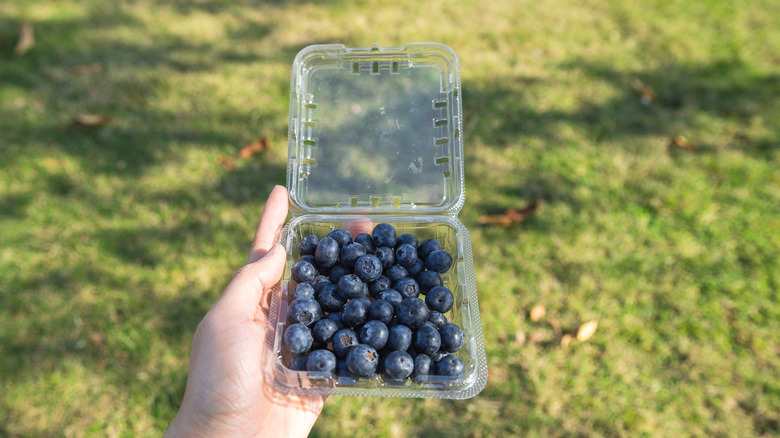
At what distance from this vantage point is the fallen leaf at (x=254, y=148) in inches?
137

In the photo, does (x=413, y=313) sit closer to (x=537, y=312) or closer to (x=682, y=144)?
(x=537, y=312)

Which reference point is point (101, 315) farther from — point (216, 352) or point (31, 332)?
point (216, 352)

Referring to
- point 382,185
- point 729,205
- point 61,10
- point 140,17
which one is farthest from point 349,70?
point 61,10

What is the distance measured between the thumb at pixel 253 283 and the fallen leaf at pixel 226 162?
1.71 m

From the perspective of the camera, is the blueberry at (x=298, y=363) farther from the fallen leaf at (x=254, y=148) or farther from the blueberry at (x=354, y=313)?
the fallen leaf at (x=254, y=148)

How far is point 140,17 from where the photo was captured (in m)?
4.43

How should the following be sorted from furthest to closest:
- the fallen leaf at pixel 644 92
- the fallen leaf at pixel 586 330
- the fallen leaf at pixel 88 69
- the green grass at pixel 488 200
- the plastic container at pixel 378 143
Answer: the fallen leaf at pixel 88 69
the fallen leaf at pixel 644 92
the fallen leaf at pixel 586 330
the green grass at pixel 488 200
the plastic container at pixel 378 143

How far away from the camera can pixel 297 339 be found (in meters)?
1.73

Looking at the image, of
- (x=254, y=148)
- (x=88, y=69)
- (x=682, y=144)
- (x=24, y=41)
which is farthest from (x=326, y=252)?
(x=24, y=41)

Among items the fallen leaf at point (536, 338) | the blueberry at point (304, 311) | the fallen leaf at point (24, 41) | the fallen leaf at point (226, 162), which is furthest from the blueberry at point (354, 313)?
the fallen leaf at point (24, 41)

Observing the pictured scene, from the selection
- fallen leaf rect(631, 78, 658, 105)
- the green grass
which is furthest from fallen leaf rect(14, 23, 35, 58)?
fallen leaf rect(631, 78, 658, 105)

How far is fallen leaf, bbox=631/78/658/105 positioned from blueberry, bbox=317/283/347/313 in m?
3.09

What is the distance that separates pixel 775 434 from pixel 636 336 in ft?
2.46

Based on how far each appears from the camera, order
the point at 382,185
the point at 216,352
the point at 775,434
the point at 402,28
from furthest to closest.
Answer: the point at 402,28 → the point at 775,434 → the point at 382,185 → the point at 216,352
